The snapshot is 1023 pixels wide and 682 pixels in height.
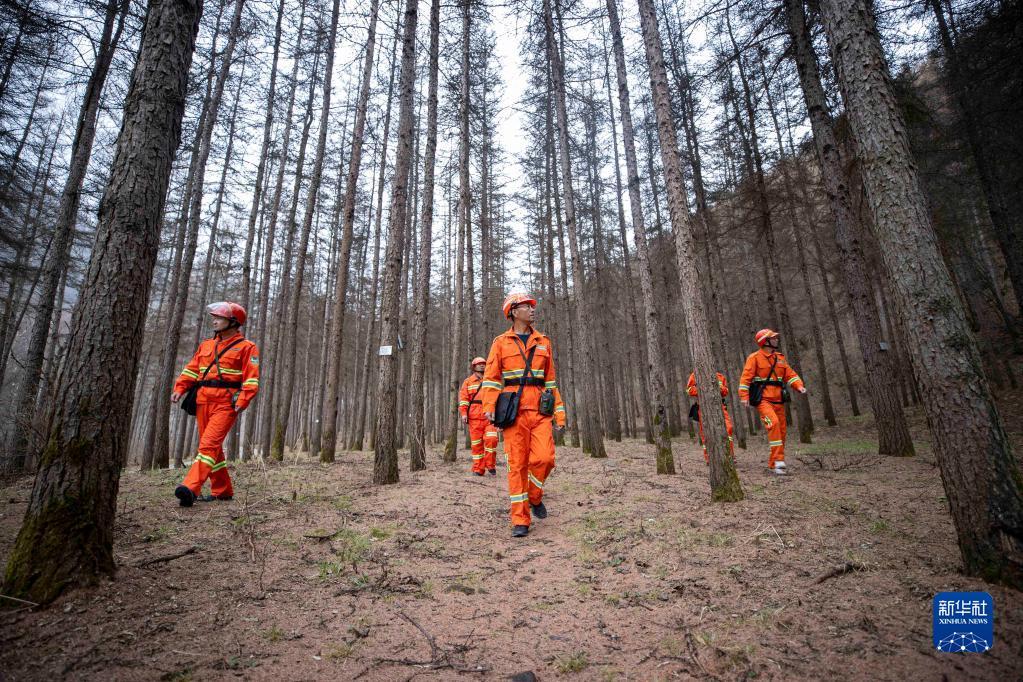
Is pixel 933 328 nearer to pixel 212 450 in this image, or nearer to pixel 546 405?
pixel 546 405

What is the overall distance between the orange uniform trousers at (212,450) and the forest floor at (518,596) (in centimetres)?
34

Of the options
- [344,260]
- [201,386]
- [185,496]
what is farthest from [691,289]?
[344,260]

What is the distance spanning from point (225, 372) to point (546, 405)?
4.15 meters

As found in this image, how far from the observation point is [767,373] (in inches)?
307

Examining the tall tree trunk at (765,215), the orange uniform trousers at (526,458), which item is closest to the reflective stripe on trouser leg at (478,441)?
the orange uniform trousers at (526,458)

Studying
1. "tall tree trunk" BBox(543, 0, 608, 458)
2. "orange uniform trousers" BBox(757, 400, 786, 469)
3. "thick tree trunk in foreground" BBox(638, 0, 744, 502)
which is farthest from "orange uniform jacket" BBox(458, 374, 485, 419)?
"orange uniform trousers" BBox(757, 400, 786, 469)

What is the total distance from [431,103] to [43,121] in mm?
16723

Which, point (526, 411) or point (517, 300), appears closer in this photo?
point (526, 411)

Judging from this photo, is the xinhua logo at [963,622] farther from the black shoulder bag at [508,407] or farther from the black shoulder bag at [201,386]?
the black shoulder bag at [201,386]

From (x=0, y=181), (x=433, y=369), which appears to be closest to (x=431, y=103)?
(x=0, y=181)

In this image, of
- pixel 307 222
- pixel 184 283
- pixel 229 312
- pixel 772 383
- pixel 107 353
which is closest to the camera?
pixel 107 353

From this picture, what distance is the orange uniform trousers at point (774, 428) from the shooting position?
7.42 metres

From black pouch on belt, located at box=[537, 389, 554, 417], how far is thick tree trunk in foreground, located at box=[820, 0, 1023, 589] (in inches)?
123

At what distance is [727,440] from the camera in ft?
17.8
